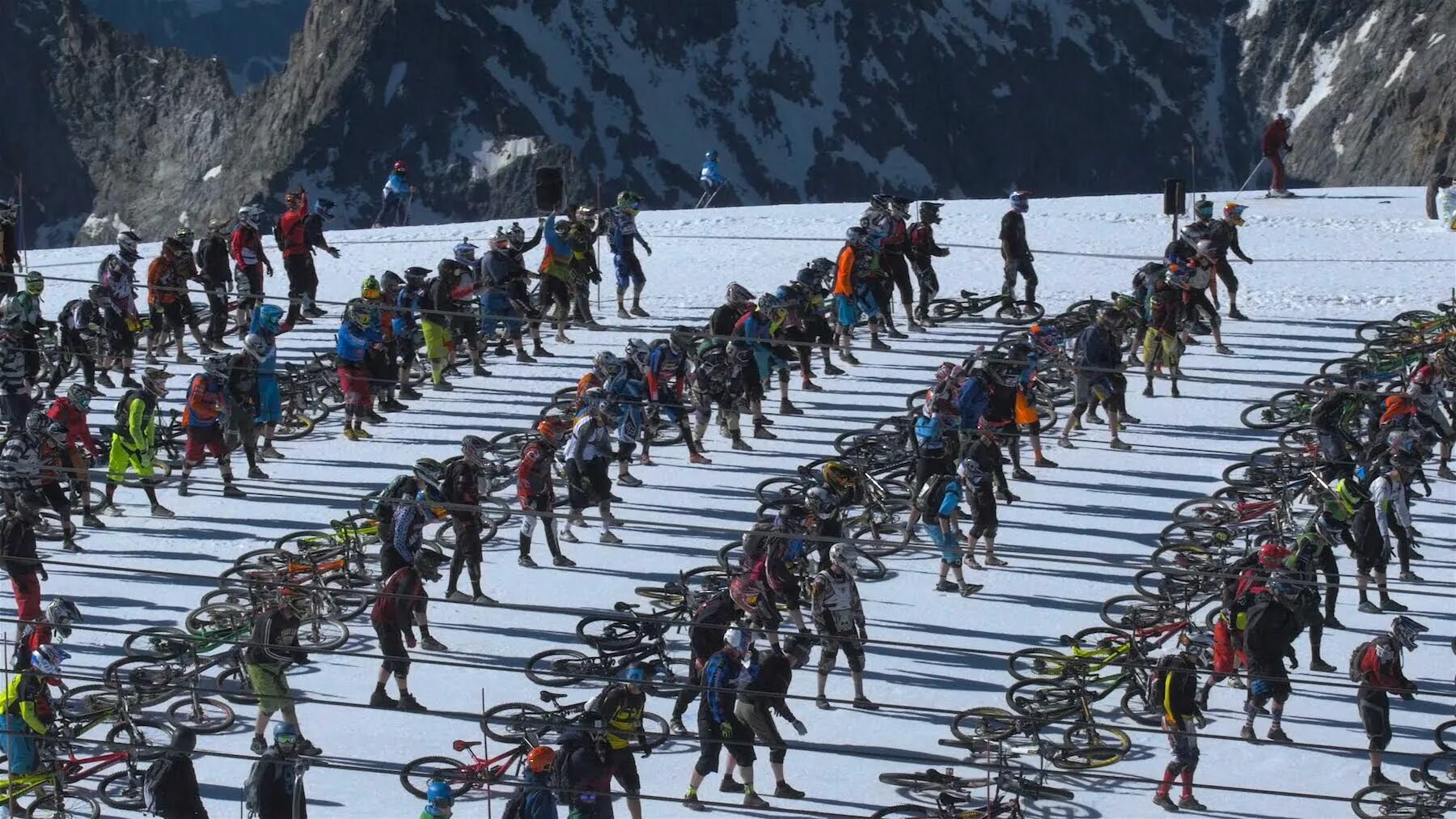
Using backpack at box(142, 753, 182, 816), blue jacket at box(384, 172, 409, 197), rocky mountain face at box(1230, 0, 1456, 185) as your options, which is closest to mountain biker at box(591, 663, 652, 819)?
backpack at box(142, 753, 182, 816)

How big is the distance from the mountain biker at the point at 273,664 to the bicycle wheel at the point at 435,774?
810 millimetres

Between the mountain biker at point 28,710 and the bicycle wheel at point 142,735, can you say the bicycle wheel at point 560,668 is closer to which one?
the bicycle wheel at point 142,735

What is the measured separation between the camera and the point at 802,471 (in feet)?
81.7

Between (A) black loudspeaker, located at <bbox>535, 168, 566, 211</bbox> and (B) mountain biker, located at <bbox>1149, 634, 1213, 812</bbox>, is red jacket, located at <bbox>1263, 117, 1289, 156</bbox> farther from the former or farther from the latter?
(B) mountain biker, located at <bbox>1149, 634, 1213, 812</bbox>

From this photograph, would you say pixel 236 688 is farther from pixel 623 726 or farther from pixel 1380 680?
pixel 1380 680

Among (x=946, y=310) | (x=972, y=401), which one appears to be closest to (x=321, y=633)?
(x=972, y=401)

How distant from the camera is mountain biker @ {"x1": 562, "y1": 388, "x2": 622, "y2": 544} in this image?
901 inches

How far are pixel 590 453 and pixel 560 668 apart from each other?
3.34 meters

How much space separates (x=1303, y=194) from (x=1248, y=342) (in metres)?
10.0

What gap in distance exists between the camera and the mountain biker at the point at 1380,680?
1805cm

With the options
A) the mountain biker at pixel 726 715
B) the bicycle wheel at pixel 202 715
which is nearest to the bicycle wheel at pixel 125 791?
the bicycle wheel at pixel 202 715

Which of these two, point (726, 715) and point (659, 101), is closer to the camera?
point (726, 715)

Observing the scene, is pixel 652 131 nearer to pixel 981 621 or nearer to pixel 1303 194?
pixel 1303 194

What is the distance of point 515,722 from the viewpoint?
18.7m
